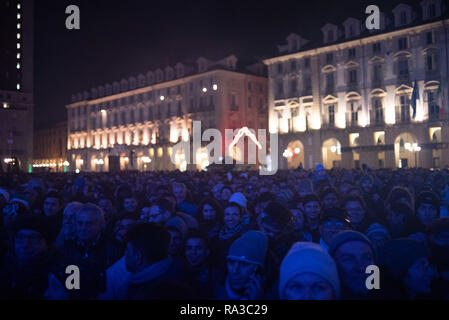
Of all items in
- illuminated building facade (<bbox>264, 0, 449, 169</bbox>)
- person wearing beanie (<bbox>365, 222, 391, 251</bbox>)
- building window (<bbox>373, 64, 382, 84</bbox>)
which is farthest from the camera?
building window (<bbox>373, 64, 382, 84</bbox>)

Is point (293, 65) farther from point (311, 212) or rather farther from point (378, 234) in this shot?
point (378, 234)

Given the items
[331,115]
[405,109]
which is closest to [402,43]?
[405,109]

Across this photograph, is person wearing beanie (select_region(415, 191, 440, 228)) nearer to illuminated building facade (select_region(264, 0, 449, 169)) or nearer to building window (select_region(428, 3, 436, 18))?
illuminated building facade (select_region(264, 0, 449, 169))

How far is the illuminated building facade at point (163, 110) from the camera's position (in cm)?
5442

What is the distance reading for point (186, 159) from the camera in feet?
187

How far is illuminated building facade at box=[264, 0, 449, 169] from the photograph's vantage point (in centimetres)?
3834

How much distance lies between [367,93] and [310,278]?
4298 centimetres

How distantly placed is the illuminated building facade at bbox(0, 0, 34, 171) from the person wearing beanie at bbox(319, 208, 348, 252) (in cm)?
6490

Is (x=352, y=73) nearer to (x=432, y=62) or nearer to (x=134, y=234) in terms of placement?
(x=432, y=62)

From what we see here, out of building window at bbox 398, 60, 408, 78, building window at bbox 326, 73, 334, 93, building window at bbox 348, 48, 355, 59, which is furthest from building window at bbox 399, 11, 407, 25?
building window at bbox 326, 73, 334, 93

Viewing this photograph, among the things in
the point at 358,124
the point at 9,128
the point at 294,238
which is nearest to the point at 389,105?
the point at 358,124

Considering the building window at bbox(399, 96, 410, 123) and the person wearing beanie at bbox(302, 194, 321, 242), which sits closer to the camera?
the person wearing beanie at bbox(302, 194, 321, 242)

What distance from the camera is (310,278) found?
10.2 ft

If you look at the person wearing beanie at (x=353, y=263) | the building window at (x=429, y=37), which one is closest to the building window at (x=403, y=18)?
the building window at (x=429, y=37)
